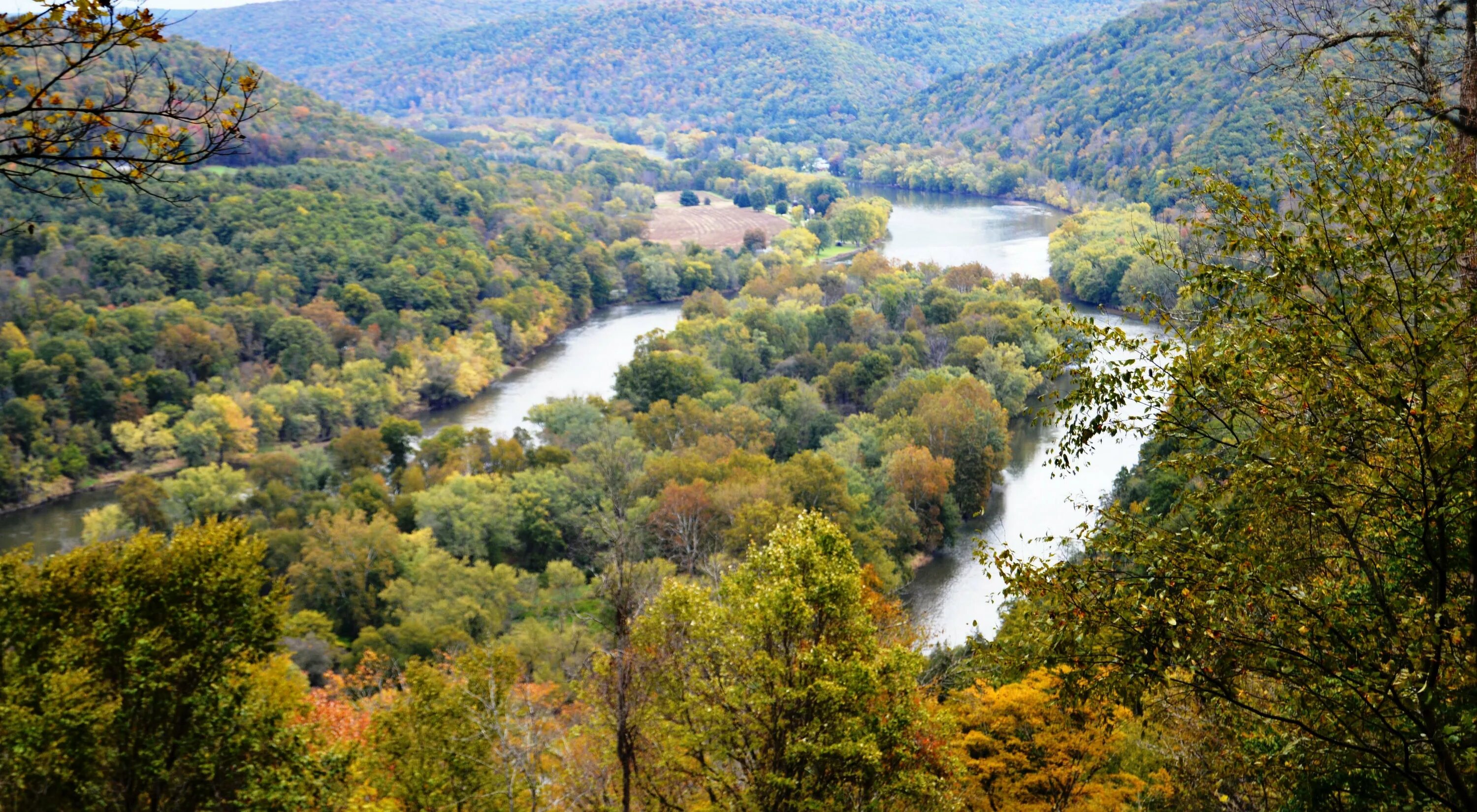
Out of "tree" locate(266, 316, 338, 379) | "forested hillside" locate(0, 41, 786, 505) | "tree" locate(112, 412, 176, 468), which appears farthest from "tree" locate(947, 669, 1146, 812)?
"tree" locate(266, 316, 338, 379)

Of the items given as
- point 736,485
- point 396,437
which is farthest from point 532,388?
point 736,485

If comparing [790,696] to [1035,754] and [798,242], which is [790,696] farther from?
[798,242]

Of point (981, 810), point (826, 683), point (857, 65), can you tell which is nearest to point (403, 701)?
point (826, 683)

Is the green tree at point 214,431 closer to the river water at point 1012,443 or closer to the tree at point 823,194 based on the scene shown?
the river water at point 1012,443

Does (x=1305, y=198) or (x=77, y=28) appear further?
(x=1305, y=198)

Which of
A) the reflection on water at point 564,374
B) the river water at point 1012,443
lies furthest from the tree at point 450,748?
the reflection on water at point 564,374

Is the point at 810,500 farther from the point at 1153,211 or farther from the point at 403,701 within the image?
the point at 1153,211

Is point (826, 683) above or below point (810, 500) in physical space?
above
